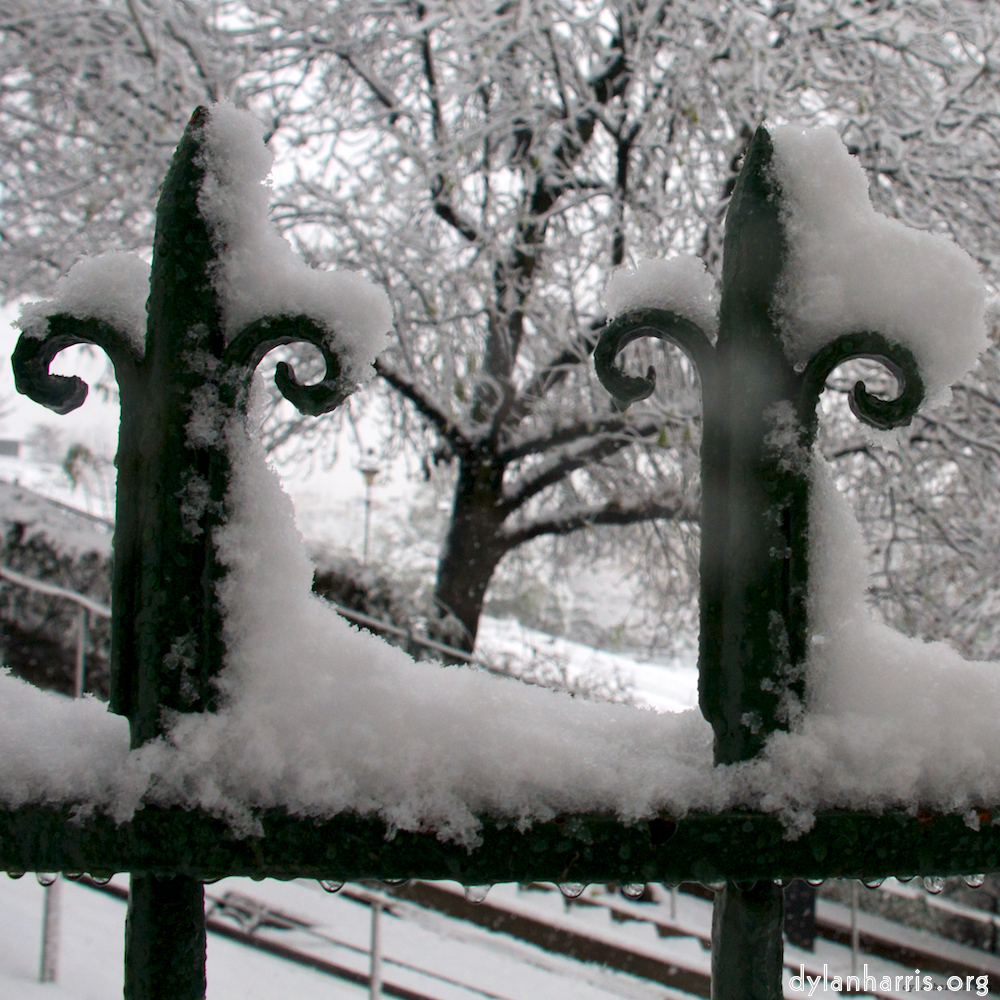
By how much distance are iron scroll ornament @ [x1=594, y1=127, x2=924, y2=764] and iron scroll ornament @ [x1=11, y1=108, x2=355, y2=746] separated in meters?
0.34

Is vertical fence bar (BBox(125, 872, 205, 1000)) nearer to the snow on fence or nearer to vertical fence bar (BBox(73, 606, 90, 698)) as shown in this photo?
the snow on fence

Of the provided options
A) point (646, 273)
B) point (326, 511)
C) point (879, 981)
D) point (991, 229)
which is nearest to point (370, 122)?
point (991, 229)

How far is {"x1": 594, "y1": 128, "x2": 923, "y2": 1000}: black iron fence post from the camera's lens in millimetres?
746

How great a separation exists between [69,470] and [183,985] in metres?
6.19

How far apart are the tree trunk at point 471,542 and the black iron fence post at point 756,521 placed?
21.2 ft

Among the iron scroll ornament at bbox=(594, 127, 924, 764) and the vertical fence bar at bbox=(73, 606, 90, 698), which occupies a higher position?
the iron scroll ornament at bbox=(594, 127, 924, 764)

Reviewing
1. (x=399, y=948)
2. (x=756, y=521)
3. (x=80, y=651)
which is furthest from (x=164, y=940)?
(x=399, y=948)

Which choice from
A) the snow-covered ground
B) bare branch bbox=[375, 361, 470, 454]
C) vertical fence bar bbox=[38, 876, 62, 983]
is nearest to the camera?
vertical fence bar bbox=[38, 876, 62, 983]

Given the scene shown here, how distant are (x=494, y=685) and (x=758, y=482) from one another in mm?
326

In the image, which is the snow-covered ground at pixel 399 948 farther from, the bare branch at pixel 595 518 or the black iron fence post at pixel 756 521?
the bare branch at pixel 595 518

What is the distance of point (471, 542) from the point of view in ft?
24.5

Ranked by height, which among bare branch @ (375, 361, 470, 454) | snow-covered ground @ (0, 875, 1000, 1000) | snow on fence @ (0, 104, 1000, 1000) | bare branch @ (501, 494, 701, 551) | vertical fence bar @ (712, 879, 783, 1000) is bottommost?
snow-covered ground @ (0, 875, 1000, 1000)

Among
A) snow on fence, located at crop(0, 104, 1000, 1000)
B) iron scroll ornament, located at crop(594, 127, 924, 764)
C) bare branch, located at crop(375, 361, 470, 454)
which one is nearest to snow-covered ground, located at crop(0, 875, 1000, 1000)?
snow on fence, located at crop(0, 104, 1000, 1000)

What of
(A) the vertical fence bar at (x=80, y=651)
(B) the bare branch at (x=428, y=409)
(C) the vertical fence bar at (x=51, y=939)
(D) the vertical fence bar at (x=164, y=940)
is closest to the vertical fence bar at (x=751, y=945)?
(D) the vertical fence bar at (x=164, y=940)
